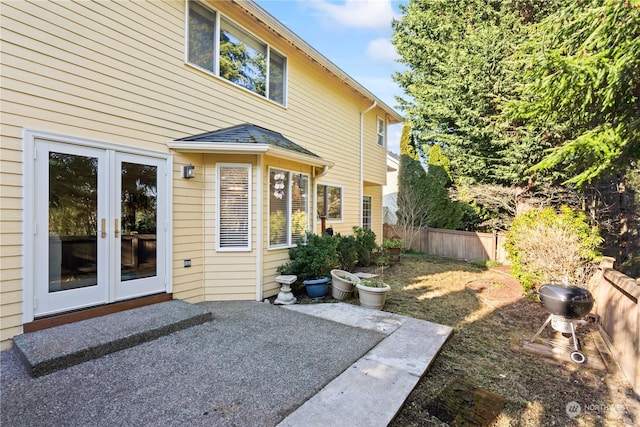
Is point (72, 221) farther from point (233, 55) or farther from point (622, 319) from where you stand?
point (622, 319)

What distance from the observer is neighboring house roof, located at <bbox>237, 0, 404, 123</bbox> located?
5965mm

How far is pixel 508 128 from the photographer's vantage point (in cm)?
1037

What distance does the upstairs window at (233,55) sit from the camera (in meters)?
Answer: 5.61

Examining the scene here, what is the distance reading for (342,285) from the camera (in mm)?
6137

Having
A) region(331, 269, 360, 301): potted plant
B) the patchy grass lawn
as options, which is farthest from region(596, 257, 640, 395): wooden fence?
region(331, 269, 360, 301): potted plant

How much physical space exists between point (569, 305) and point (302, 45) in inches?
283

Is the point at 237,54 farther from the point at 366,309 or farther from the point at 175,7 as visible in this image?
the point at 366,309

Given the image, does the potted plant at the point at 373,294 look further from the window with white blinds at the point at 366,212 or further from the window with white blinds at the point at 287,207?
the window with white blinds at the point at 366,212

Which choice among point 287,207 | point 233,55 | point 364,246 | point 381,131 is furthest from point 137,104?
point 381,131

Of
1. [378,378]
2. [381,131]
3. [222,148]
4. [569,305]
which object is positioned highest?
[381,131]

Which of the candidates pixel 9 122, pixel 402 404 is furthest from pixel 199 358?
pixel 9 122

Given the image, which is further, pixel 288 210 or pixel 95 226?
pixel 288 210

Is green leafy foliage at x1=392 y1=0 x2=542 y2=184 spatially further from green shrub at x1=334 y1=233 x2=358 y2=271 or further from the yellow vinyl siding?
the yellow vinyl siding

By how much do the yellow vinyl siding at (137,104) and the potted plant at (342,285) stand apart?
1199 millimetres
